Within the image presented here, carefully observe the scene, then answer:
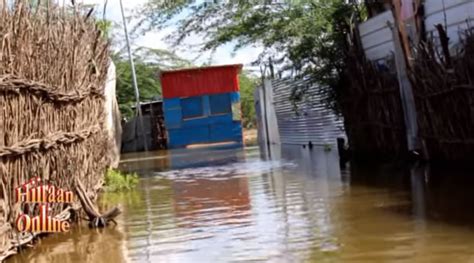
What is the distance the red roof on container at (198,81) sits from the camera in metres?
26.7

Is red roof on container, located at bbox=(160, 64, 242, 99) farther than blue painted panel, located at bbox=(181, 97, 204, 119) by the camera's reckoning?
No

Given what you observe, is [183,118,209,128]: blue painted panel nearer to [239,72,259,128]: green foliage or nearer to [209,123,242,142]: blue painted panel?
[209,123,242,142]: blue painted panel

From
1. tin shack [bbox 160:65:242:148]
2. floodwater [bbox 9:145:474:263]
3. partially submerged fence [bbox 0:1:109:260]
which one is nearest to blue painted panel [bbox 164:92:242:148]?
tin shack [bbox 160:65:242:148]

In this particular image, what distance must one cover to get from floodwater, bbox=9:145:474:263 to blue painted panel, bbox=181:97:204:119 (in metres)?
16.2

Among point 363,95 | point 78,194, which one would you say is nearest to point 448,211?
point 78,194

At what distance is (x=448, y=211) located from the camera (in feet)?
21.1

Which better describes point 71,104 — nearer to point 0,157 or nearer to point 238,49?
point 0,157

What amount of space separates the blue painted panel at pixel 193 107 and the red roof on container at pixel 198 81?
186mm

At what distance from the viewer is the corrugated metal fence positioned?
51.8ft

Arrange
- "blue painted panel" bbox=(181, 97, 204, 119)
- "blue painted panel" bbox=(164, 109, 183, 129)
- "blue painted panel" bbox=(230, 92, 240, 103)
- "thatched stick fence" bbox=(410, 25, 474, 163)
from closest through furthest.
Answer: "thatched stick fence" bbox=(410, 25, 474, 163) → "blue painted panel" bbox=(164, 109, 183, 129) → "blue painted panel" bbox=(230, 92, 240, 103) → "blue painted panel" bbox=(181, 97, 204, 119)

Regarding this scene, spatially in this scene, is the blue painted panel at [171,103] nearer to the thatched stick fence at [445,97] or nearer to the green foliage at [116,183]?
the green foliage at [116,183]

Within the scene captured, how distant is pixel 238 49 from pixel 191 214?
900 centimetres

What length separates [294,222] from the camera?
657cm

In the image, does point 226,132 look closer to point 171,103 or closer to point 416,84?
point 171,103
